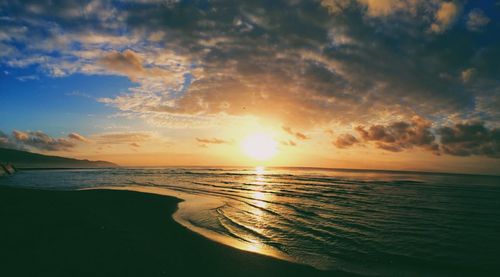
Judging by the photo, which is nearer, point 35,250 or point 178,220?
point 35,250

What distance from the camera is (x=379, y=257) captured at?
1155cm

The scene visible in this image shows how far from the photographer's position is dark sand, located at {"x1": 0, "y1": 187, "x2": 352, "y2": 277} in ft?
28.3

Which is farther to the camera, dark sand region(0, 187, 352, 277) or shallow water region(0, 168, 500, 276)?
shallow water region(0, 168, 500, 276)

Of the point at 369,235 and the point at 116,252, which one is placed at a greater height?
the point at 116,252

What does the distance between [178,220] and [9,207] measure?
12937 millimetres

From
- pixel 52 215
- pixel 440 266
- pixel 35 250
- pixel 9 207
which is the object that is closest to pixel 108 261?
pixel 35 250

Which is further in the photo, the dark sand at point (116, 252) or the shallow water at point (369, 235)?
the shallow water at point (369, 235)

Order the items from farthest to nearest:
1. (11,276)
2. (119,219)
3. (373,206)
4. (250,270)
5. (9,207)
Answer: (373,206), (9,207), (119,219), (250,270), (11,276)

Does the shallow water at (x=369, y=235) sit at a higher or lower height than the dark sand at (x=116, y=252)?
lower

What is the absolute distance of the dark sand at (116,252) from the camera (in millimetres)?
8617

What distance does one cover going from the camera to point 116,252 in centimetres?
1016

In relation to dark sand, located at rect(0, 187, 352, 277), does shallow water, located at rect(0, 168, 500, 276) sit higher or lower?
lower

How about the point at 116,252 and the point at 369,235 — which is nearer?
the point at 116,252

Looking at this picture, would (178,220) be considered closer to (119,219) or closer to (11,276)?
(119,219)
